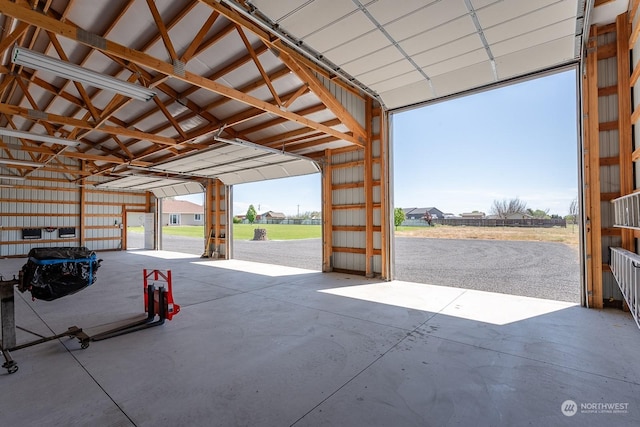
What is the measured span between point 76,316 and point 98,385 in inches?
127

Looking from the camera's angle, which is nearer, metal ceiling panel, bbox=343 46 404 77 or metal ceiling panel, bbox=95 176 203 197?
metal ceiling panel, bbox=343 46 404 77

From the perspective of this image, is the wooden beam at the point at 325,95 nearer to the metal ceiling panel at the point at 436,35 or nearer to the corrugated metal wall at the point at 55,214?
the metal ceiling panel at the point at 436,35

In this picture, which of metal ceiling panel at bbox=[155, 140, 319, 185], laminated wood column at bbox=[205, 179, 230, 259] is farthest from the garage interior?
laminated wood column at bbox=[205, 179, 230, 259]

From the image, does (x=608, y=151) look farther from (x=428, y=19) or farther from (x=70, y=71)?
(x=70, y=71)

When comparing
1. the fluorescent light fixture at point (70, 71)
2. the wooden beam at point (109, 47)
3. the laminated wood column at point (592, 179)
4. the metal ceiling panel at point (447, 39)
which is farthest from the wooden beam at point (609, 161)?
the fluorescent light fixture at point (70, 71)

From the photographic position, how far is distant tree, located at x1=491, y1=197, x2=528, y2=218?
155 feet

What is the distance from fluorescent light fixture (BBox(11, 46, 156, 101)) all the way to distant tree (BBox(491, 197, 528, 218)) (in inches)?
2100

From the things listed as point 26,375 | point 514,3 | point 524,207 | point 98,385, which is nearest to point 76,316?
point 26,375

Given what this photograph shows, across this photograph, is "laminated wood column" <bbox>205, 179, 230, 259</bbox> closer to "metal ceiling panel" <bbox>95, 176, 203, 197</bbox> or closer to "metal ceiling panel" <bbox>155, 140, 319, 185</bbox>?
"metal ceiling panel" <bbox>95, 176, 203, 197</bbox>

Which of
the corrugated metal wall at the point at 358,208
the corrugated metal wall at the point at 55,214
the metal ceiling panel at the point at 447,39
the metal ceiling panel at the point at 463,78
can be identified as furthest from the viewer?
the corrugated metal wall at the point at 55,214

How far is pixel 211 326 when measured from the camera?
4738 mm

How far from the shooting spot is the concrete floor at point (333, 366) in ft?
8.35

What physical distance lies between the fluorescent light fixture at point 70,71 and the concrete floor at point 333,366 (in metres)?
4.03

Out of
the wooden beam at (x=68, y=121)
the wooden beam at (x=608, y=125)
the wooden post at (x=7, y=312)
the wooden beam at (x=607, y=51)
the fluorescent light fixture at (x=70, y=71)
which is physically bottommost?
the wooden post at (x=7, y=312)
